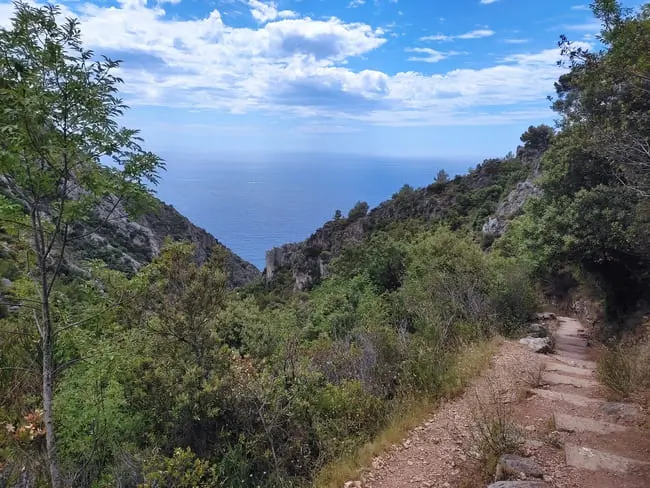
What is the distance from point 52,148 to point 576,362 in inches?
366

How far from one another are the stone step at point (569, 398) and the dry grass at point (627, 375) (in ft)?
1.09

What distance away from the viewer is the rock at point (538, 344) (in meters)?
8.95

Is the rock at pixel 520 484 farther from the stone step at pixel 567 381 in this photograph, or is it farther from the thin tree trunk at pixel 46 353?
the thin tree trunk at pixel 46 353

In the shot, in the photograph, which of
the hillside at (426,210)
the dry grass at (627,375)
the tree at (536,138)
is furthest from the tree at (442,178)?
the dry grass at (627,375)

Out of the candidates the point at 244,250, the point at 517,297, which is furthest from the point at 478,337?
the point at 244,250

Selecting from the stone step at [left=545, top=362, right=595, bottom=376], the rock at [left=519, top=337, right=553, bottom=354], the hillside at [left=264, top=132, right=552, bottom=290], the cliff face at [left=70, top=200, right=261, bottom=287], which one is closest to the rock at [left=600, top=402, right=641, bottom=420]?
the stone step at [left=545, top=362, right=595, bottom=376]

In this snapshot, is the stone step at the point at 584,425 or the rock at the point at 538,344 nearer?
the stone step at the point at 584,425

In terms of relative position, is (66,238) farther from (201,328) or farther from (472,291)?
(472,291)

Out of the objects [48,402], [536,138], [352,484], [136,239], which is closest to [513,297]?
[352,484]

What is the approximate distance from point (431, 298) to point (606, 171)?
218 inches

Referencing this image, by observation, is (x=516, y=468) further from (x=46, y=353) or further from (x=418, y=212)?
(x=418, y=212)

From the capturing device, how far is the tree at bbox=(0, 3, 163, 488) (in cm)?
342

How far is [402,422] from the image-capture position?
18.5 feet

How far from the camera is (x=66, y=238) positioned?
4086 mm
